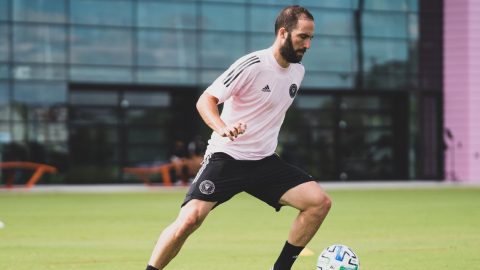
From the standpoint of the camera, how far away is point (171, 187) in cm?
2438

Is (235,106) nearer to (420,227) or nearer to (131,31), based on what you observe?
(420,227)

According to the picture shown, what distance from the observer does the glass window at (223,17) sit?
2717 centimetres

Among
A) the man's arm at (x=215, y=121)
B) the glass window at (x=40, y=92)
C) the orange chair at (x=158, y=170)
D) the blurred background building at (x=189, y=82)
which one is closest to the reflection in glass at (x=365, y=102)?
the blurred background building at (x=189, y=82)

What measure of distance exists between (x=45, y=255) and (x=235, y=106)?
3511 millimetres

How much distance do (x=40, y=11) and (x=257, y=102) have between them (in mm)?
21475

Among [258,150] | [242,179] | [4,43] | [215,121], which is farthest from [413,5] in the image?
[215,121]

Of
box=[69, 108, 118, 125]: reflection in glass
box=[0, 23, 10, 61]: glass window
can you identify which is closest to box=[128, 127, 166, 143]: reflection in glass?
box=[69, 108, 118, 125]: reflection in glass

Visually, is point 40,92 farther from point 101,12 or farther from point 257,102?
point 257,102

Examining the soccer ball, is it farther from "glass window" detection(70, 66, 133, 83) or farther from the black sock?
"glass window" detection(70, 66, 133, 83)

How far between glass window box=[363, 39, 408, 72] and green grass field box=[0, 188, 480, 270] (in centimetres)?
1186

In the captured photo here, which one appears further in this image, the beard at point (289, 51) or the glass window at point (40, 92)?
the glass window at point (40, 92)

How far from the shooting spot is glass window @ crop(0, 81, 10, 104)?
2506 cm

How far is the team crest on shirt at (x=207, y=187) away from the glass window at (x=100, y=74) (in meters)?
21.1

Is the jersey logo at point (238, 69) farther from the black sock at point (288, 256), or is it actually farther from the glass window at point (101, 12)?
the glass window at point (101, 12)
